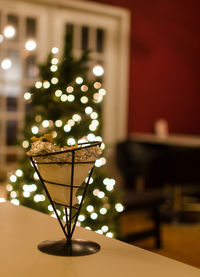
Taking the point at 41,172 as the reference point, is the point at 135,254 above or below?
below

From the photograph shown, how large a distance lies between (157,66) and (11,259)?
15.7ft

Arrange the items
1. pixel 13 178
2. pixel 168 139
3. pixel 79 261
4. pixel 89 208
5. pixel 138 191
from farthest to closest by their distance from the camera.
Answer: pixel 168 139
pixel 138 191
pixel 13 178
pixel 89 208
pixel 79 261

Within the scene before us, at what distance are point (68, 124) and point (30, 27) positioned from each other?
2.26 metres

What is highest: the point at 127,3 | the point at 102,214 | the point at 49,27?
the point at 127,3

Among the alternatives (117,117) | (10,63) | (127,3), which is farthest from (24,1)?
(117,117)

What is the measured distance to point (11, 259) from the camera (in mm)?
861

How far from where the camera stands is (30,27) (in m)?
4.50

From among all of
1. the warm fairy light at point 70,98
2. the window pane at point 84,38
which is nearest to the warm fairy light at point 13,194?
the warm fairy light at point 70,98

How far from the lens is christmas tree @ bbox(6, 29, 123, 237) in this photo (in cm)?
262

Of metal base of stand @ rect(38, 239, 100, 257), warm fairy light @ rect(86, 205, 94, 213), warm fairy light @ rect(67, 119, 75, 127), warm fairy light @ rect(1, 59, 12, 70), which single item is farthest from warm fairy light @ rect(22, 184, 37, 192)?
warm fairy light @ rect(1, 59, 12, 70)

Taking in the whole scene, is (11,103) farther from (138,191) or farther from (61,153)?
(61,153)

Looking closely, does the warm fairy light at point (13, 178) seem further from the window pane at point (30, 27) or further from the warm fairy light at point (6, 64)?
the window pane at point (30, 27)

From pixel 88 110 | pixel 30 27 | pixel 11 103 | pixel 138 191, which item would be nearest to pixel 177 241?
pixel 138 191

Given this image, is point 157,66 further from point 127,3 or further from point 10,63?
point 10,63
